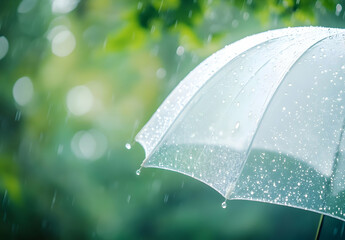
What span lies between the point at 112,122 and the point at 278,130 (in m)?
7.29

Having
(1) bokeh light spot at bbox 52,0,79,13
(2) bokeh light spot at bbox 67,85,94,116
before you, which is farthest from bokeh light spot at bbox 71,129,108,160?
(1) bokeh light spot at bbox 52,0,79,13

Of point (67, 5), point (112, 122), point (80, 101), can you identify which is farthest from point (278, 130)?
point (112, 122)

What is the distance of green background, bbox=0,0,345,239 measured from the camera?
181 centimetres

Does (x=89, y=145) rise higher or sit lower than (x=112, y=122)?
lower

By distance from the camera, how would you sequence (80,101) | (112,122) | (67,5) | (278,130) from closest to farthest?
1. (278,130)
2. (67,5)
3. (80,101)
4. (112,122)

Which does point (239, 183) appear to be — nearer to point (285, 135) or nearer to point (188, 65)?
point (285, 135)

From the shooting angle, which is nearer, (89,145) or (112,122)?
(112,122)

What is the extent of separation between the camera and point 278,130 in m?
1.19

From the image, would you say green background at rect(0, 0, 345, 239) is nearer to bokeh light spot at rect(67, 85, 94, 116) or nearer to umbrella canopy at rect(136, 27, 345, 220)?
bokeh light spot at rect(67, 85, 94, 116)

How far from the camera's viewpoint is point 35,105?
14.2ft

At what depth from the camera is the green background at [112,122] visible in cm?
181

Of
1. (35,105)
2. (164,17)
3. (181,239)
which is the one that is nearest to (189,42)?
(164,17)

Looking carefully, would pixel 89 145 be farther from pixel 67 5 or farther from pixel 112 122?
pixel 67 5

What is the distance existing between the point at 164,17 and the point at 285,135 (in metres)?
0.83
